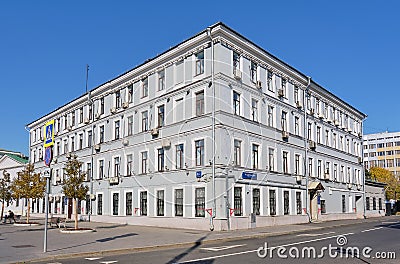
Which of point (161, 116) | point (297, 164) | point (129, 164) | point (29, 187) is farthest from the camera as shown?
point (297, 164)

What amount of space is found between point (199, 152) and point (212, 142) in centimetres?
174

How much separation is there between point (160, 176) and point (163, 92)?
6.40 metres

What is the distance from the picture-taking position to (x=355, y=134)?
2042 inches

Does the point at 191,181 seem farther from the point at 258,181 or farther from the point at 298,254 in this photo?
the point at 298,254

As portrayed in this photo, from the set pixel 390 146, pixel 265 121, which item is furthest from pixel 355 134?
pixel 390 146

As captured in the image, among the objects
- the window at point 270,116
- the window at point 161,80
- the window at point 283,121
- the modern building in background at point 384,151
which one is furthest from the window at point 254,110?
the modern building in background at point 384,151

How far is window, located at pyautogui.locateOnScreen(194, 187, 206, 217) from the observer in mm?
27297

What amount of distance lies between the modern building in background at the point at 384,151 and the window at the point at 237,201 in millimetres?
104705

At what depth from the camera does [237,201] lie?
90.4 feet

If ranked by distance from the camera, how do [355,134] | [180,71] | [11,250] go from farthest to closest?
[355,134] < [180,71] < [11,250]

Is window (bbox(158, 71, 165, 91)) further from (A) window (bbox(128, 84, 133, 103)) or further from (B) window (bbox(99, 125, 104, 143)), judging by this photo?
(B) window (bbox(99, 125, 104, 143))

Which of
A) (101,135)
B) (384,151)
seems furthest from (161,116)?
(384,151)

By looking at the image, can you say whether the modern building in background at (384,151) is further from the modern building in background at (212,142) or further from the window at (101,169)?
the window at (101,169)

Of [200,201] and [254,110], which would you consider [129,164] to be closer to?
[200,201]
